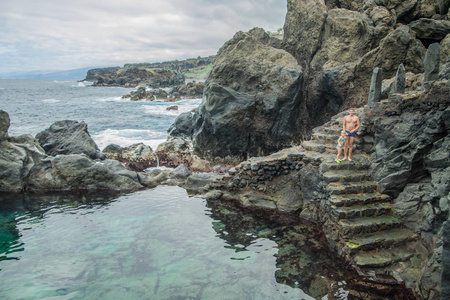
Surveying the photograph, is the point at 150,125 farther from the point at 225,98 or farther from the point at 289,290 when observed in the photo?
the point at 289,290

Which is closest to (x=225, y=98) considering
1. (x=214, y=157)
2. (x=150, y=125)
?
(x=214, y=157)

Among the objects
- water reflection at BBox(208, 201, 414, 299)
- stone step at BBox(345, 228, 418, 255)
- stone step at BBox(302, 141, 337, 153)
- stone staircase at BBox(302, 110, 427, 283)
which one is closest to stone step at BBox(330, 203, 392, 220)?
stone staircase at BBox(302, 110, 427, 283)

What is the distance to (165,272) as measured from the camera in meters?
8.97

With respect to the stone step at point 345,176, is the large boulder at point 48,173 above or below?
below

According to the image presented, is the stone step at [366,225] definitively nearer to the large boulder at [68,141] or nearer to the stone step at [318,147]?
the stone step at [318,147]

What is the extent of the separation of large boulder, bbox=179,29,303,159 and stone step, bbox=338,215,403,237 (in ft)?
37.7

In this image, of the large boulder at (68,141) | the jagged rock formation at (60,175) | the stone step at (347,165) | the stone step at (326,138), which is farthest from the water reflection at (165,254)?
the large boulder at (68,141)

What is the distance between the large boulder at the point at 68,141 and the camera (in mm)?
21456

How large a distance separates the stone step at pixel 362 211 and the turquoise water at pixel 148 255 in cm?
146

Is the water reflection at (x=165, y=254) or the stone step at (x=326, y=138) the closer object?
the water reflection at (x=165, y=254)

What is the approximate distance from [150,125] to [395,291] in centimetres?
3595

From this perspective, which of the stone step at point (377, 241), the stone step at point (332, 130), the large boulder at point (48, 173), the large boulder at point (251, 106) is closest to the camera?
the stone step at point (377, 241)

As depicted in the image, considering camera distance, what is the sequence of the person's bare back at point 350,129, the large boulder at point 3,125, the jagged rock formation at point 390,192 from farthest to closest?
the large boulder at point 3,125, the person's bare back at point 350,129, the jagged rock formation at point 390,192

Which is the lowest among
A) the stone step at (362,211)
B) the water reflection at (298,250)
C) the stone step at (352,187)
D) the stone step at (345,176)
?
the water reflection at (298,250)
